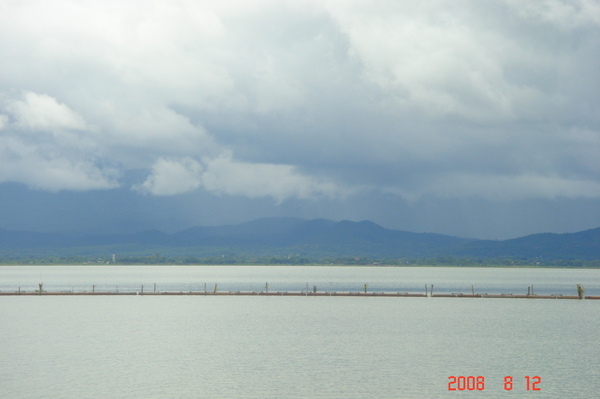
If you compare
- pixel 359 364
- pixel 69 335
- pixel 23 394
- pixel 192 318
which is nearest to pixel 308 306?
pixel 192 318

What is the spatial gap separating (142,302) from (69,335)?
35.2 metres

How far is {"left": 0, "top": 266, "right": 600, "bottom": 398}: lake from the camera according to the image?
36031 mm

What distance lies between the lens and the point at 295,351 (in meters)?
48.6

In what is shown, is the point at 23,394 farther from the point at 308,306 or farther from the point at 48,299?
the point at 48,299
